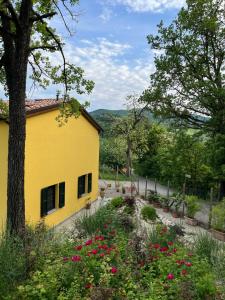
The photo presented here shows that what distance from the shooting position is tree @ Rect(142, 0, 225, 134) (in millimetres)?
18328

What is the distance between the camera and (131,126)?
37531mm

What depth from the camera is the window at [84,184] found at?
61.6 feet

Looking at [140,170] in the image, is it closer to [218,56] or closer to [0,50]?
[218,56]

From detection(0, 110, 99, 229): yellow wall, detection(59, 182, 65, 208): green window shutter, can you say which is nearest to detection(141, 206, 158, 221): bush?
detection(59, 182, 65, 208): green window shutter

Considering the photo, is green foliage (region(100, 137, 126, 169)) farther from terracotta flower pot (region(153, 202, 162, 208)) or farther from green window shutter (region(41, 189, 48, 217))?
green window shutter (region(41, 189, 48, 217))

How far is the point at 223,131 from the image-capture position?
63.9 feet

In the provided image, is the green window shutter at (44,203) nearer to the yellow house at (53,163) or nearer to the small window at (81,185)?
the yellow house at (53,163)

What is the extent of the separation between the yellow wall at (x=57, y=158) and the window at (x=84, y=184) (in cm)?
30

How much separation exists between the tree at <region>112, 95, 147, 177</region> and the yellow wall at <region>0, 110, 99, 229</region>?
15.6 meters

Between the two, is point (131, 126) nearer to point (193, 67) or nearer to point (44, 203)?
A: point (193, 67)

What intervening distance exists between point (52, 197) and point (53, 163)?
1.62 m

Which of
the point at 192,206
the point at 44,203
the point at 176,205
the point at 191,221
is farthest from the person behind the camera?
the point at 176,205

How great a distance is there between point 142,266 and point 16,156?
3.84 meters

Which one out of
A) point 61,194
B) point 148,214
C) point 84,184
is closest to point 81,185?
point 84,184
